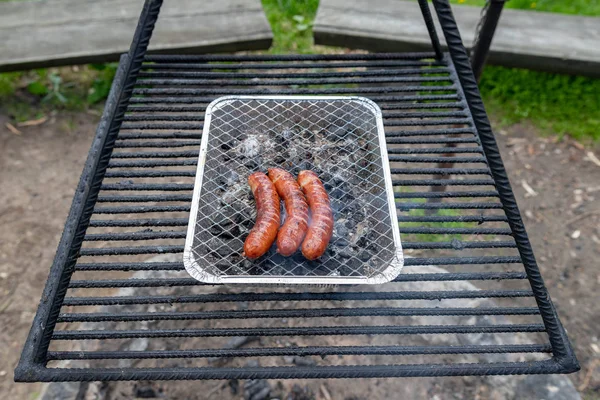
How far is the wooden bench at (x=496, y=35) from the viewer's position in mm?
3807

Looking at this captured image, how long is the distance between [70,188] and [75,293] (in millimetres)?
1088

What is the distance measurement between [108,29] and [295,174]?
2800mm

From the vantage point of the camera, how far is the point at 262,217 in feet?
5.60

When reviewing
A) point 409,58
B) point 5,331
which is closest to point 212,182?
point 409,58

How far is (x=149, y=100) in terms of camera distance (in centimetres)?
240

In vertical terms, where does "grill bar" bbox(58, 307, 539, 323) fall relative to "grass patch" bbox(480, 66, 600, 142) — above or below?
above

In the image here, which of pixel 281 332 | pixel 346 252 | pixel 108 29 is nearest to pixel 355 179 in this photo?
pixel 346 252

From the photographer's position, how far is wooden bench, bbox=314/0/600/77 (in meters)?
3.81

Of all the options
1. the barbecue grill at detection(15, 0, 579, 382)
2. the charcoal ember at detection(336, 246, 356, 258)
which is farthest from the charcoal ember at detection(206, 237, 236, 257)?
the charcoal ember at detection(336, 246, 356, 258)

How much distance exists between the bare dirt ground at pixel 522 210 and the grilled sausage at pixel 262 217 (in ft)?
6.46

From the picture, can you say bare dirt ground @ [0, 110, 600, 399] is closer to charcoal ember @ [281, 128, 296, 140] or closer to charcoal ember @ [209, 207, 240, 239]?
charcoal ember @ [209, 207, 240, 239]

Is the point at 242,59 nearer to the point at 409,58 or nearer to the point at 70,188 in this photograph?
the point at 409,58

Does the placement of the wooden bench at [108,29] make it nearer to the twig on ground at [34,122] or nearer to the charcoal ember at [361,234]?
the twig on ground at [34,122]

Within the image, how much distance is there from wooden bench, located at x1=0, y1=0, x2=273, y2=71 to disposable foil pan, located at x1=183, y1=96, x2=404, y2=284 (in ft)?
6.05
